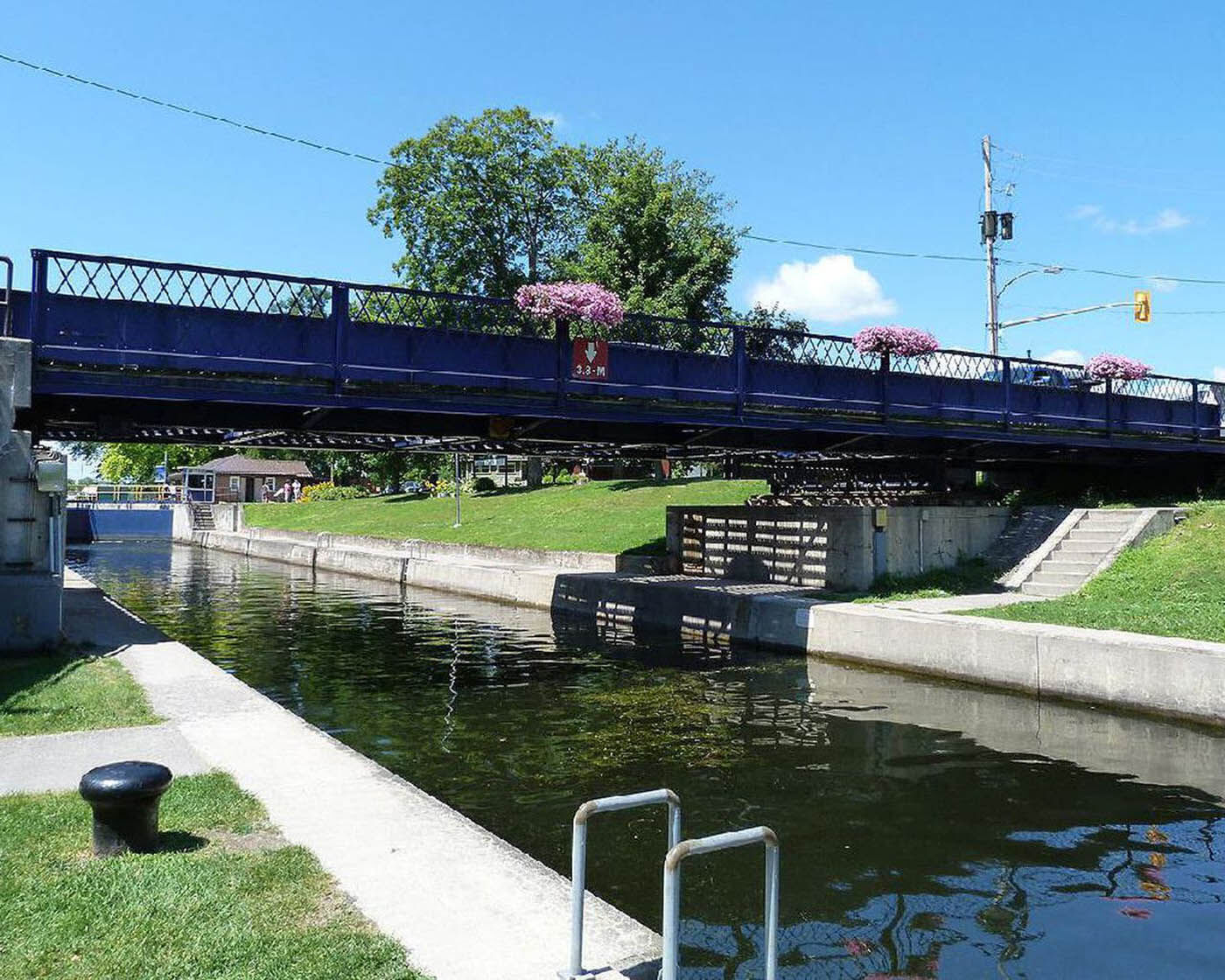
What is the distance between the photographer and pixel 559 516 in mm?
43250

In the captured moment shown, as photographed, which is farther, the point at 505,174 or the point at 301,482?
the point at 301,482

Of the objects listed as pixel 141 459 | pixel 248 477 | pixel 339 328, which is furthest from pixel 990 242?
pixel 141 459

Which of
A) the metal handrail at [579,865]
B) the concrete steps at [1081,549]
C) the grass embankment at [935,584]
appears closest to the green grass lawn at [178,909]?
the metal handrail at [579,865]

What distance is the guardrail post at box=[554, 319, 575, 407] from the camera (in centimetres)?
1927

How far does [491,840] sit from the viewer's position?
7312 mm

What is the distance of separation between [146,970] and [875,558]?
20.9m

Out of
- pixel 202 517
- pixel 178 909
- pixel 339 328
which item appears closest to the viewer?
pixel 178 909

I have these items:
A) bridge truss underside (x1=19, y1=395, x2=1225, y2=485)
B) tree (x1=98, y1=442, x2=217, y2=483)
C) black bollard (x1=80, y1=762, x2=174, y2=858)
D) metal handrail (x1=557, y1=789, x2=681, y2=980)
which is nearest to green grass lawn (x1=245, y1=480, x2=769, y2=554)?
bridge truss underside (x1=19, y1=395, x2=1225, y2=485)

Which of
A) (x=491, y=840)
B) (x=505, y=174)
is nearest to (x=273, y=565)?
(x=505, y=174)

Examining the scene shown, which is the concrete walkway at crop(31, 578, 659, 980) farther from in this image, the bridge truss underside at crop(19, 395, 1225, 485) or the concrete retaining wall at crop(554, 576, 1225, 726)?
the concrete retaining wall at crop(554, 576, 1225, 726)

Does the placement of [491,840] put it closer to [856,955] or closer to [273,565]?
[856,955]

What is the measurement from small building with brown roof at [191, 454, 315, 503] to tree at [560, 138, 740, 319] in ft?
184

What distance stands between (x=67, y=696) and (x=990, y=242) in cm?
3528

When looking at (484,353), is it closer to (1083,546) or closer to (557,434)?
(557,434)
